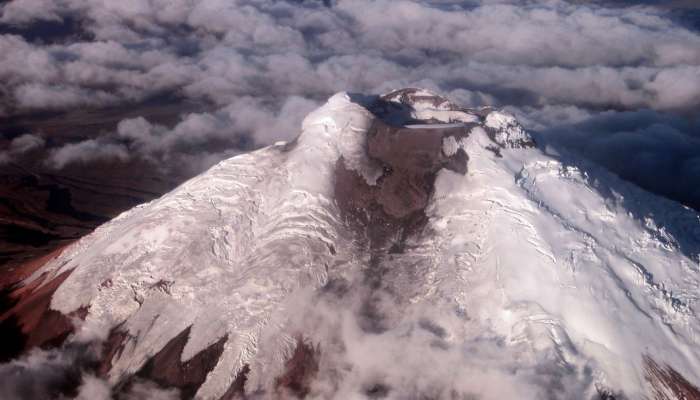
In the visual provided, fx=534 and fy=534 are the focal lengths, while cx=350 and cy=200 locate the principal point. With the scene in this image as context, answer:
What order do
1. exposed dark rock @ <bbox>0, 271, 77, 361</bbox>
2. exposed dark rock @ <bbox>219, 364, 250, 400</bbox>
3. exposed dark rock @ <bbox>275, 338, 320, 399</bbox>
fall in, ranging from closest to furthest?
exposed dark rock @ <bbox>219, 364, 250, 400</bbox> → exposed dark rock @ <bbox>275, 338, 320, 399</bbox> → exposed dark rock @ <bbox>0, 271, 77, 361</bbox>

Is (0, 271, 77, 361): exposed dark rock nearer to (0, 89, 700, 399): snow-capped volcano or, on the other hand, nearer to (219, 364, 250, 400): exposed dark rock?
(0, 89, 700, 399): snow-capped volcano

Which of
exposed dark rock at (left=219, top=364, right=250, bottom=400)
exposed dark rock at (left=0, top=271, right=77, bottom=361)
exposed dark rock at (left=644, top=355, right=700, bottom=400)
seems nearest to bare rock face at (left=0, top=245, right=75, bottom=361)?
exposed dark rock at (left=0, top=271, right=77, bottom=361)

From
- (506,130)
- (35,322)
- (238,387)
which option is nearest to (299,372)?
(238,387)

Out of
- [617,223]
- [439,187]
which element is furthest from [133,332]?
[617,223]

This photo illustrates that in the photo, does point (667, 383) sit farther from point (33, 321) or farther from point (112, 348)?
point (33, 321)

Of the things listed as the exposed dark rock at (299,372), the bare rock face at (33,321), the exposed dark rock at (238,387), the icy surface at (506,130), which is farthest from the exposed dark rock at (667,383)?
the bare rock face at (33,321)

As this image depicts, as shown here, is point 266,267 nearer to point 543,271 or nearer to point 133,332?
point 133,332

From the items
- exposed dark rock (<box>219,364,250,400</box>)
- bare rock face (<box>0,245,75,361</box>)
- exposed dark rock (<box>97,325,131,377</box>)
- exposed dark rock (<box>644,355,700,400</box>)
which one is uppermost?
exposed dark rock (<box>644,355,700,400</box>)

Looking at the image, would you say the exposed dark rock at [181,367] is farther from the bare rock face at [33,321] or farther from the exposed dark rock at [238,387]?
the bare rock face at [33,321]
